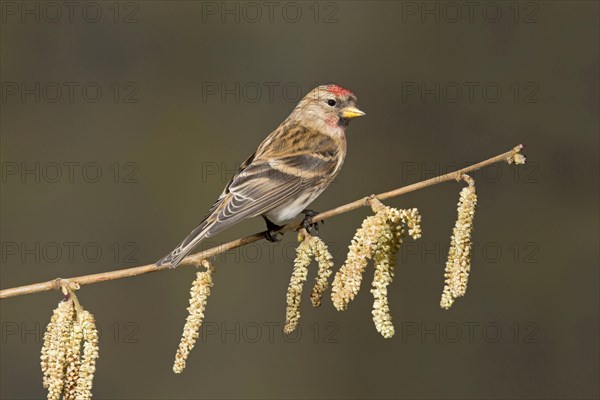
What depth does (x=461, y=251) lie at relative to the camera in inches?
71.1

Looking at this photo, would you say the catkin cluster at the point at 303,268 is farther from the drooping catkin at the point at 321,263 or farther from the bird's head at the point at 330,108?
the bird's head at the point at 330,108

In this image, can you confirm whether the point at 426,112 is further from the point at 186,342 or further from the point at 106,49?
the point at 186,342

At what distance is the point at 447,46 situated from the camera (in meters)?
4.91

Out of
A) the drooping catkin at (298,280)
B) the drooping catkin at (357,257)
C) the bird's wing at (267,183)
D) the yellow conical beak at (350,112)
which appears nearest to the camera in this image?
the drooping catkin at (357,257)

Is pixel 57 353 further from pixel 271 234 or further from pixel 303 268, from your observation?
pixel 271 234

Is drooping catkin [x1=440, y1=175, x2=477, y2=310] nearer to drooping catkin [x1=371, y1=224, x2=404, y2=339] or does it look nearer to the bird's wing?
drooping catkin [x1=371, y1=224, x2=404, y2=339]

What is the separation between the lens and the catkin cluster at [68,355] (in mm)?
1679

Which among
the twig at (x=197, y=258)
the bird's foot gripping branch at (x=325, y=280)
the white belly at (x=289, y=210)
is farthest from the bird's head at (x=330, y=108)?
the bird's foot gripping branch at (x=325, y=280)

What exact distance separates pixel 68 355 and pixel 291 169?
132 centimetres

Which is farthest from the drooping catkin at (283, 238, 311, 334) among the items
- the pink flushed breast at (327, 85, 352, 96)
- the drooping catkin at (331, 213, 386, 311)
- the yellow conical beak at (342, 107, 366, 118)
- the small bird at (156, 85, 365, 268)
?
the pink flushed breast at (327, 85, 352, 96)

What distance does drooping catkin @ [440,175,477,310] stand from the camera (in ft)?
5.87

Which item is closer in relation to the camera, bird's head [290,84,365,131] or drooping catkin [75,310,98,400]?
drooping catkin [75,310,98,400]

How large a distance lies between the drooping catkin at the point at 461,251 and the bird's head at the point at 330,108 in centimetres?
141

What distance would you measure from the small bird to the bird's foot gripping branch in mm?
395
